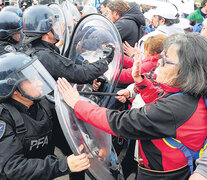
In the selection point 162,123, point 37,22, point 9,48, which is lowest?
point 9,48

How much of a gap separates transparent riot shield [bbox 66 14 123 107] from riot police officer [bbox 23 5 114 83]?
0.15 m

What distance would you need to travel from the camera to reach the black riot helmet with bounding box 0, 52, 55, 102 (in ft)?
5.11

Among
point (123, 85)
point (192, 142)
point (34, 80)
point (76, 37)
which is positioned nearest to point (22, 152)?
point (34, 80)

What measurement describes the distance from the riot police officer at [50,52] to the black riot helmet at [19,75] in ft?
1.20

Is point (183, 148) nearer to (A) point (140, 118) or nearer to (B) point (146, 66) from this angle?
(A) point (140, 118)

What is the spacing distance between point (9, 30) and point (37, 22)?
5.30ft

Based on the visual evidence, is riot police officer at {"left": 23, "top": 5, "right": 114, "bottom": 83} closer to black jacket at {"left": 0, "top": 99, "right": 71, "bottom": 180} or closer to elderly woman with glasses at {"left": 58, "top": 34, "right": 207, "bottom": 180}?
black jacket at {"left": 0, "top": 99, "right": 71, "bottom": 180}

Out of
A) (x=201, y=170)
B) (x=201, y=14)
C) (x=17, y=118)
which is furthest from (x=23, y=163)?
(x=201, y=14)

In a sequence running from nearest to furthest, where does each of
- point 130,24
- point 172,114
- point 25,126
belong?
point 172,114 → point 25,126 → point 130,24

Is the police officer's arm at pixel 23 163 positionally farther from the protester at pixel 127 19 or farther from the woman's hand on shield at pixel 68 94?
the protester at pixel 127 19

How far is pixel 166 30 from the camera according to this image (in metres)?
3.39

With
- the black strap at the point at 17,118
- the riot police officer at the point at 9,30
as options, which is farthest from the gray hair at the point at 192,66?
the riot police officer at the point at 9,30

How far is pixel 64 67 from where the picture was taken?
212 cm

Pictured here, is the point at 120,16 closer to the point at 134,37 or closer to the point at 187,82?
the point at 134,37
